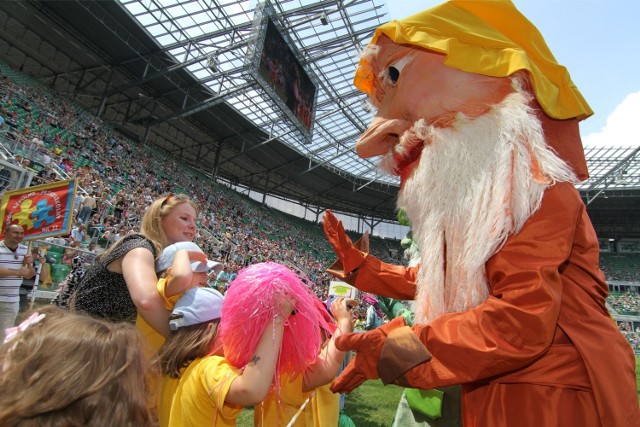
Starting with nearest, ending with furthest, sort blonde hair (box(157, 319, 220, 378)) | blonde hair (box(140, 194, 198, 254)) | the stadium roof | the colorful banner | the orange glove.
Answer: the orange glove < blonde hair (box(157, 319, 220, 378)) < blonde hair (box(140, 194, 198, 254)) < the colorful banner < the stadium roof

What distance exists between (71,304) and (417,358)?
146 cm

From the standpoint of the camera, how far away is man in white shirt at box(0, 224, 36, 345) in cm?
327

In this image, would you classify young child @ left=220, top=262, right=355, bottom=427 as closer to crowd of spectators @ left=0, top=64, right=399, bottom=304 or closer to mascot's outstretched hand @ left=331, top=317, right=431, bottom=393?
mascot's outstretched hand @ left=331, top=317, right=431, bottom=393

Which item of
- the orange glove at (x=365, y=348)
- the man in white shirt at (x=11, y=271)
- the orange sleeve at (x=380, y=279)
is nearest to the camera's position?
the orange glove at (x=365, y=348)

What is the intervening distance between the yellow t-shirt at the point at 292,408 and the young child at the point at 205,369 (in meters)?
0.20

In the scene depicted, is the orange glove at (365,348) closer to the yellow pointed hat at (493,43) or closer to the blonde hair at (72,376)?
the blonde hair at (72,376)

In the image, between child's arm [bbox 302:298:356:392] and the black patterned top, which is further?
the black patterned top

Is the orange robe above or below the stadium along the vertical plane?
below

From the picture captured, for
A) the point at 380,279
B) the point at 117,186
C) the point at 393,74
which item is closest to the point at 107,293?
the point at 380,279

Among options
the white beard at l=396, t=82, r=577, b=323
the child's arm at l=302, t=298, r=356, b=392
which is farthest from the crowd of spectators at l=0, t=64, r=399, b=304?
the white beard at l=396, t=82, r=577, b=323

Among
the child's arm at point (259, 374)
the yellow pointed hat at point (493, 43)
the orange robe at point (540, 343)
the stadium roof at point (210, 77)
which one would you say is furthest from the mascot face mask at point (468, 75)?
the stadium roof at point (210, 77)

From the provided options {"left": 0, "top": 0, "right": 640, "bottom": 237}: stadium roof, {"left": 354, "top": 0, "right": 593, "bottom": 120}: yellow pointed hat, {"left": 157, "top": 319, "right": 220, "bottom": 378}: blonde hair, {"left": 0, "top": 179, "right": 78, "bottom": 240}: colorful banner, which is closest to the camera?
A: {"left": 354, "top": 0, "right": 593, "bottom": 120}: yellow pointed hat

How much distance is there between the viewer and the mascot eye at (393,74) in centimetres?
128

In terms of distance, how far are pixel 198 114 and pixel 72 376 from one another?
19.1 meters
